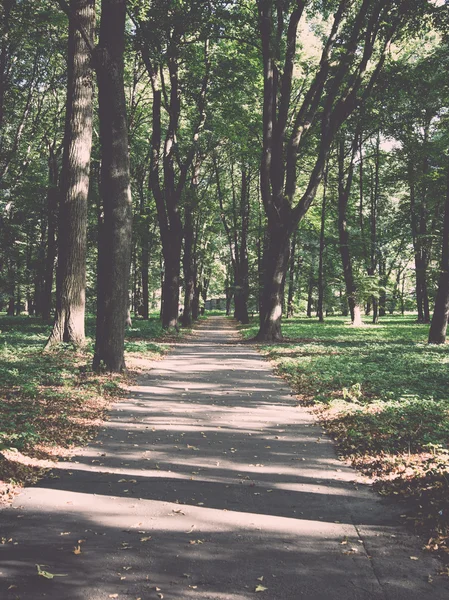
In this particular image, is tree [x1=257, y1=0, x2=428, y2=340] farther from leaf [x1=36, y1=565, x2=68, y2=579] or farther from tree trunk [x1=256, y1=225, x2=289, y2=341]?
leaf [x1=36, y1=565, x2=68, y2=579]

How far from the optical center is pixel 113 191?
Result: 941 centimetres

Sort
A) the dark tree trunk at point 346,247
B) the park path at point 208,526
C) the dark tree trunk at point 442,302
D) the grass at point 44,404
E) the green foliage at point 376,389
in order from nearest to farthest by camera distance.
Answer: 1. the park path at point 208,526
2. the grass at point 44,404
3. the green foliage at point 376,389
4. the dark tree trunk at point 442,302
5. the dark tree trunk at point 346,247

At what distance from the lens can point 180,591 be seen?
9.00 feet

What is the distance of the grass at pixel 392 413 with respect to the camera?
13.5 feet

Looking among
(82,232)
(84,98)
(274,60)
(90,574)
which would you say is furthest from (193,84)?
(90,574)

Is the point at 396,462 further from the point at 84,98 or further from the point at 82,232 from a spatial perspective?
the point at 84,98

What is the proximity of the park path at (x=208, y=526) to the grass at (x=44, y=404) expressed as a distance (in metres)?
0.29

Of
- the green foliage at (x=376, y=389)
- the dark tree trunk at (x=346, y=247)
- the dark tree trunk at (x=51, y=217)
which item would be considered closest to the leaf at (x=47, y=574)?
the green foliage at (x=376, y=389)

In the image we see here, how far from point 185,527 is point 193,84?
2107cm

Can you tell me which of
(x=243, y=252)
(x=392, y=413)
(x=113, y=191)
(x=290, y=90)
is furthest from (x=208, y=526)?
(x=243, y=252)

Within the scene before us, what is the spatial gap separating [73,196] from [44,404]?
664 centimetres

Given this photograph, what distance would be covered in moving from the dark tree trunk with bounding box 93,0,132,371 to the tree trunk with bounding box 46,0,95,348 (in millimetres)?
2683

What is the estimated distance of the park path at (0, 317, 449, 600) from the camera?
2.82 meters

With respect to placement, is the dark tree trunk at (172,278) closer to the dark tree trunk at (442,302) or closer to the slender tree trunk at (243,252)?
the slender tree trunk at (243,252)
